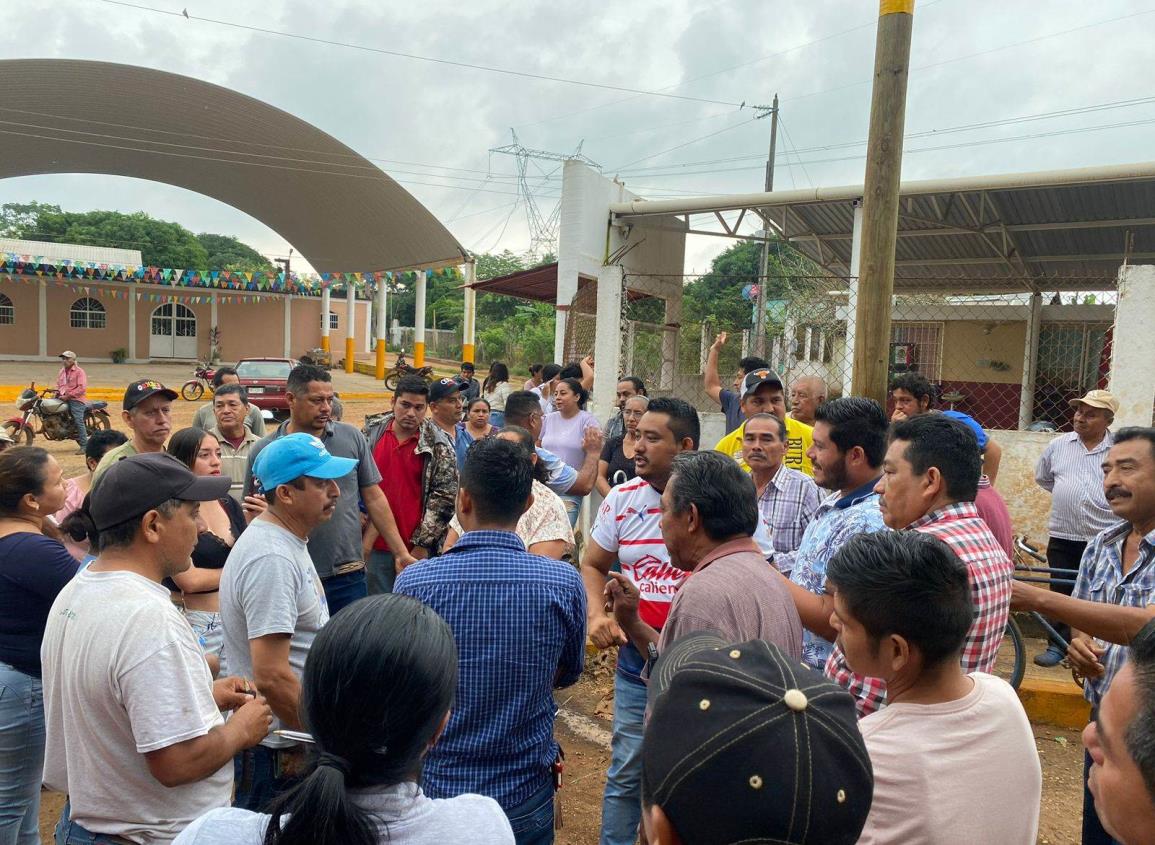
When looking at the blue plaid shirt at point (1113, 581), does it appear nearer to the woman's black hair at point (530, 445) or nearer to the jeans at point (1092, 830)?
the jeans at point (1092, 830)

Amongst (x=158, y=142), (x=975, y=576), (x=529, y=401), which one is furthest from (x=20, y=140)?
(x=975, y=576)

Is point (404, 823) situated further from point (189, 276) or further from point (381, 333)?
point (189, 276)

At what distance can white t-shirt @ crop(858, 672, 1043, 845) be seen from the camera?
4.75 ft

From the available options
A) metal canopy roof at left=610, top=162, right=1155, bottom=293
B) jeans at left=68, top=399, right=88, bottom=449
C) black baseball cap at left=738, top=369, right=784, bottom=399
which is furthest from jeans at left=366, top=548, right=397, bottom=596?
jeans at left=68, top=399, right=88, bottom=449

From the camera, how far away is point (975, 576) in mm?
2033

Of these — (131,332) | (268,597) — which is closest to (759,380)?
(268,597)

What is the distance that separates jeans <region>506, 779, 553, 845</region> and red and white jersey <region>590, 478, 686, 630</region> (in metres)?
0.81

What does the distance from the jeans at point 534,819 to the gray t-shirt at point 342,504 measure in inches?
77.1

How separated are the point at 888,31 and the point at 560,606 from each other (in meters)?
3.31

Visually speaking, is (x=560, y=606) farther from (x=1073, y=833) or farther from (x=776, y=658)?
(x=1073, y=833)

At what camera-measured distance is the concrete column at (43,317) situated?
88.8 feet

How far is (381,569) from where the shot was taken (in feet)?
14.8

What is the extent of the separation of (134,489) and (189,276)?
98.5 ft

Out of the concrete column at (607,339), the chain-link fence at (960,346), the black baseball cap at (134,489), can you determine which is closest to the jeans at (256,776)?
the black baseball cap at (134,489)
